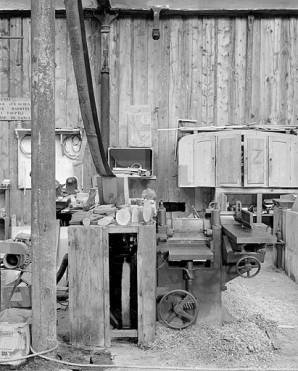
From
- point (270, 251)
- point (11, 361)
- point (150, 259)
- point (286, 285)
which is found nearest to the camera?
point (11, 361)

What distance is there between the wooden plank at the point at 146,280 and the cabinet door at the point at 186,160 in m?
3.51

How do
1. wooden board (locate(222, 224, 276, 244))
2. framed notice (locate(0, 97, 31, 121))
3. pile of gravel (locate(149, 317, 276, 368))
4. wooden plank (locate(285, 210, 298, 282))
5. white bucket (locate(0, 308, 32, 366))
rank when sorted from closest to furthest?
1. white bucket (locate(0, 308, 32, 366))
2. pile of gravel (locate(149, 317, 276, 368))
3. wooden board (locate(222, 224, 276, 244))
4. wooden plank (locate(285, 210, 298, 282))
5. framed notice (locate(0, 97, 31, 121))

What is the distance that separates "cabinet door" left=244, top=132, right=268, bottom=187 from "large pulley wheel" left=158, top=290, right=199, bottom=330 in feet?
10.8

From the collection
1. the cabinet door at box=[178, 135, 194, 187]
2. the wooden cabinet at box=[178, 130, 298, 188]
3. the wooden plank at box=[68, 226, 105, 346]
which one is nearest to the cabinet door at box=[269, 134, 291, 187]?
the wooden cabinet at box=[178, 130, 298, 188]

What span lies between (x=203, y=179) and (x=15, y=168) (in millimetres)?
3202

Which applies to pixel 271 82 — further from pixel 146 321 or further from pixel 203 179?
pixel 146 321

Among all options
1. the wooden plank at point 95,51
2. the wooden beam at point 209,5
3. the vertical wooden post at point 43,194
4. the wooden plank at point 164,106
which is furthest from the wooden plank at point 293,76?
the vertical wooden post at point 43,194

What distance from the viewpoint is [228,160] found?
6379 mm

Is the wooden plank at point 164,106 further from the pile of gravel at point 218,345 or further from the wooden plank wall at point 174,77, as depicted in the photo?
the pile of gravel at point 218,345

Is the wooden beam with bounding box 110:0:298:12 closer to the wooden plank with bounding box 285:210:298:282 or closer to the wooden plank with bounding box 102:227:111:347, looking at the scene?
the wooden plank with bounding box 285:210:298:282

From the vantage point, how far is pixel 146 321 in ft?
10.2

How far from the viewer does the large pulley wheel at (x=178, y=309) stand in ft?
11.1

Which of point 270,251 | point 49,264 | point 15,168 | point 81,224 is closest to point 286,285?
point 270,251

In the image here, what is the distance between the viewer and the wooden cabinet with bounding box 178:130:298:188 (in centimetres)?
636
